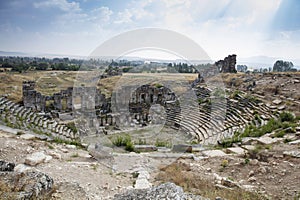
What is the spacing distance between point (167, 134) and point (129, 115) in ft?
19.6

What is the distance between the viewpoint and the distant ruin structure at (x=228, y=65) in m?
36.6

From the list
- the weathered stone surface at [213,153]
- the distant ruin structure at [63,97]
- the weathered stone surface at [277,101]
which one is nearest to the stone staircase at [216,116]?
the weathered stone surface at [277,101]

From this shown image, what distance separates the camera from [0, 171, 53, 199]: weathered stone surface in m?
3.71

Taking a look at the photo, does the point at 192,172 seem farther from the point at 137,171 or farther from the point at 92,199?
the point at 92,199

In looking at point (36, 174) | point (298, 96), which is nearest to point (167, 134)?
point (298, 96)

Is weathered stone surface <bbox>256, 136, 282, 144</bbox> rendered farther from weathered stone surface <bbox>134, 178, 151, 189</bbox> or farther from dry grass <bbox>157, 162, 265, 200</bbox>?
weathered stone surface <bbox>134, 178, 151, 189</bbox>

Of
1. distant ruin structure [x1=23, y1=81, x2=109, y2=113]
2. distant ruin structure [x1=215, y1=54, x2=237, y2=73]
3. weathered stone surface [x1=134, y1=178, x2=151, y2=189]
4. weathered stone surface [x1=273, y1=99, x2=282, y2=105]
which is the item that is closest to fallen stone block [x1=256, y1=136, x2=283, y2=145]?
weathered stone surface [x1=134, y1=178, x2=151, y2=189]

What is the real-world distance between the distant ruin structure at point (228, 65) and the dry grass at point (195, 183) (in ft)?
107

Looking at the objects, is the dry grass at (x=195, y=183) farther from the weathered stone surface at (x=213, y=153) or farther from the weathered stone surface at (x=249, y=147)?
the weathered stone surface at (x=249, y=147)

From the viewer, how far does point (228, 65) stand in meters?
36.9

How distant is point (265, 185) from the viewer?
5410mm

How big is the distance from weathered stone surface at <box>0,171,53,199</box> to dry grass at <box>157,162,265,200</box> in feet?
9.29

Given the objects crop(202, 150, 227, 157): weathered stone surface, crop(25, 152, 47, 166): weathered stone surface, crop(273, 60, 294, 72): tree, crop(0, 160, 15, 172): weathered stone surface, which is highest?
crop(273, 60, 294, 72): tree

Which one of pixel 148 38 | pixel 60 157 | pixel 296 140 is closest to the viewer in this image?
pixel 60 157
